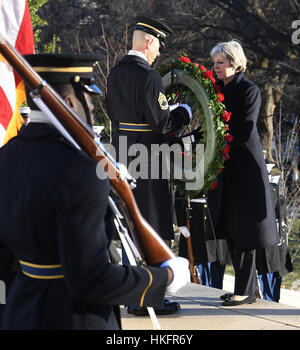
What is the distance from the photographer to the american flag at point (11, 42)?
4453mm

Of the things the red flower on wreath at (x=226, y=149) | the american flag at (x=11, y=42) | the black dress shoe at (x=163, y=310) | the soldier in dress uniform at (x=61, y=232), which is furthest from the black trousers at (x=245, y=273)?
the soldier in dress uniform at (x=61, y=232)

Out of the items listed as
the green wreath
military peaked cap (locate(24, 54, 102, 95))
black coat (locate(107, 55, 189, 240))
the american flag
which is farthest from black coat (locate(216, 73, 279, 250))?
military peaked cap (locate(24, 54, 102, 95))

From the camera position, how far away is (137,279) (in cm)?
217

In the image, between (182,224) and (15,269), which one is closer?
(15,269)

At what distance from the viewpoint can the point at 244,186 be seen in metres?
4.89

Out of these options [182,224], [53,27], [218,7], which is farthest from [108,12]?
[182,224]

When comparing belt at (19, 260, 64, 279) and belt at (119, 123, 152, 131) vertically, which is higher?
belt at (119, 123, 152, 131)

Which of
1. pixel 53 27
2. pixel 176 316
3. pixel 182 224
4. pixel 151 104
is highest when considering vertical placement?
pixel 53 27

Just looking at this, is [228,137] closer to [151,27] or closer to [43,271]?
[151,27]

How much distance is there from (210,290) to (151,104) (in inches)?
67.6

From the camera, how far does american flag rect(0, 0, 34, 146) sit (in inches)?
175

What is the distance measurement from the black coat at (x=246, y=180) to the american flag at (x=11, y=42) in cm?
153

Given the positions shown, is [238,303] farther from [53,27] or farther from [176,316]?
[53,27]

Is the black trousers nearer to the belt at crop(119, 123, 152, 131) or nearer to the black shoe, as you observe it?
the black shoe
